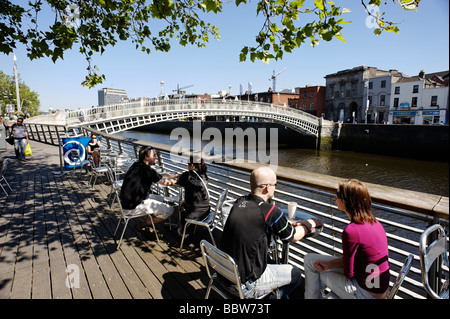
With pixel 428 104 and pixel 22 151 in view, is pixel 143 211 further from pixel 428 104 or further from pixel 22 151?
pixel 428 104

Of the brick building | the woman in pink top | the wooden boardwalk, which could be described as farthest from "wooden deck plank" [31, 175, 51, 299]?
the brick building

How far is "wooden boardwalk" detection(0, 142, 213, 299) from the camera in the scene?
2760mm

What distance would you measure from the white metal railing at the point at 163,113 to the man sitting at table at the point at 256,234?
17.8 metres

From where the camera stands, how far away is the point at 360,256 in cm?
185

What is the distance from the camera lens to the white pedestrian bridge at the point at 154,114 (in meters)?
19.0

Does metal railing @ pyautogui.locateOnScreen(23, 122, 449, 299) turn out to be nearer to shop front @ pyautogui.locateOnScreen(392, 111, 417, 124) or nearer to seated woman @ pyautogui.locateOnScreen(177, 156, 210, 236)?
seated woman @ pyautogui.locateOnScreen(177, 156, 210, 236)

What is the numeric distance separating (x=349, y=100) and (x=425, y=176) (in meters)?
33.1

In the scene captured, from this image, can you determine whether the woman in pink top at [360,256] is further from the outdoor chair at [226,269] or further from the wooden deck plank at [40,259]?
the wooden deck plank at [40,259]

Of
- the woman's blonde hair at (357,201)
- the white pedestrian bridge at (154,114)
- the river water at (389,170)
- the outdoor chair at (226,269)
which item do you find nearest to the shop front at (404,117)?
the white pedestrian bridge at (154,114)

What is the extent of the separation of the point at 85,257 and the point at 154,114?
21.5m

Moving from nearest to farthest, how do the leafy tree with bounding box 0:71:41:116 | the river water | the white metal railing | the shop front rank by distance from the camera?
the river water, the white metal railing, the shop front, the leafy tree with bounding box 0:71:41:116

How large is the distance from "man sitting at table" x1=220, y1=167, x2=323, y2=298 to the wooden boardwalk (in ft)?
2.80

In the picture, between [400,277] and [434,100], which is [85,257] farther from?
[434,100]
